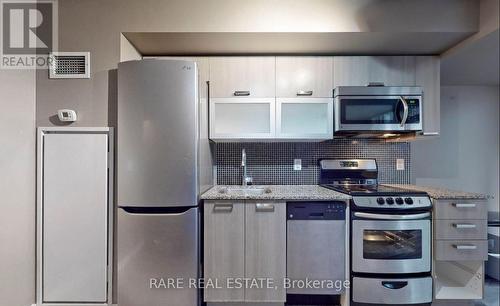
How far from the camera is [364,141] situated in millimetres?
2623

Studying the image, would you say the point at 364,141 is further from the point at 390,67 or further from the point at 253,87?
the point at 253,87

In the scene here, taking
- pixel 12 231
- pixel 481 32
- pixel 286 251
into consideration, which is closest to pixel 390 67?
pixel 481 32

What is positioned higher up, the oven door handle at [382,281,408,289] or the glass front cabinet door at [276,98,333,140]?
the glass front cabinet door at [276,98,333,140]

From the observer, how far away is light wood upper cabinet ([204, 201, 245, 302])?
1901mm

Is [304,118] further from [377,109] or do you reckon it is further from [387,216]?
[387,216]

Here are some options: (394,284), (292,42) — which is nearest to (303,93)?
(292,42)

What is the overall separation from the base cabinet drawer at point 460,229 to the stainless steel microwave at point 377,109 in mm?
814

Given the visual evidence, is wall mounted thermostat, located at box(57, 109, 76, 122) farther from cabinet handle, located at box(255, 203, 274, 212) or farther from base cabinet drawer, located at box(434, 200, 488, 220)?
base cabinet drawer, located at box(434, 200, 488, 220)

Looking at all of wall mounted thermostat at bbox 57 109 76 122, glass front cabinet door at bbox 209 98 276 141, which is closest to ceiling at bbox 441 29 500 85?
glass front cabinet door at bbox 209 98 276 141

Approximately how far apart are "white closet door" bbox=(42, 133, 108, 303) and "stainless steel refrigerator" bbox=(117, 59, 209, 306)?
192mm

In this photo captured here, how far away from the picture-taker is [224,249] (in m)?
1.90

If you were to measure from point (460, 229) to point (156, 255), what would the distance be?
2.32 m

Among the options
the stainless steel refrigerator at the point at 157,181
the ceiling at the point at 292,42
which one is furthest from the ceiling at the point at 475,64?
the stainless steel refrigerator at the point at 157,181

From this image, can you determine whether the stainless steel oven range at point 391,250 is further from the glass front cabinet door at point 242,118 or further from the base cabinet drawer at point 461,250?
the glass front cabinet door at point 242,118
